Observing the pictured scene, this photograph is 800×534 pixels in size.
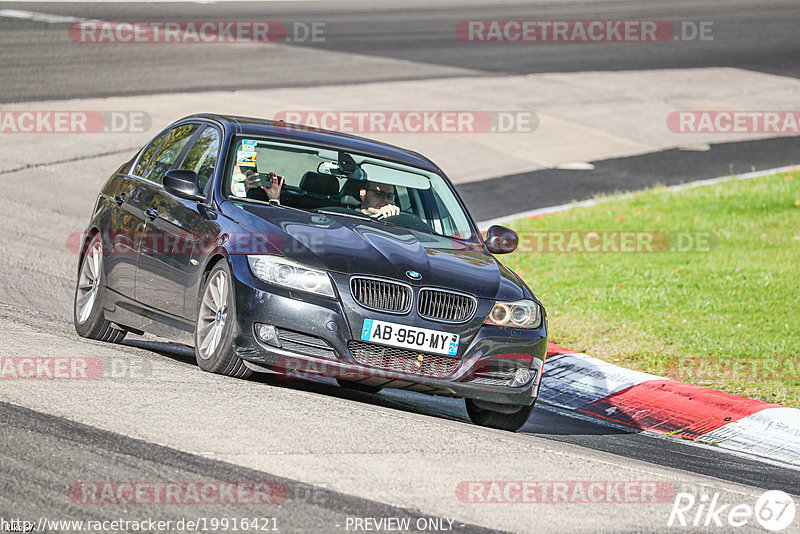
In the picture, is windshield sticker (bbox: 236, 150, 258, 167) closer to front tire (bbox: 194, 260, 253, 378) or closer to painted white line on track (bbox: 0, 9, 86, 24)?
Result: front tire (bbox: 194, 260, 253, 378)

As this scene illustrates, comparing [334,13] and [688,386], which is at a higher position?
[334,13]

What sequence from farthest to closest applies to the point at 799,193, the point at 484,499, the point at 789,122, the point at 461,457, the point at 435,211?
the point at 789,122 < the point at 799,193 < the point at 435,211 < the point at 461,457 < the point at 484,499

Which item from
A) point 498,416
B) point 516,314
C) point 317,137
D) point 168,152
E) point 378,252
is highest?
point 317,137

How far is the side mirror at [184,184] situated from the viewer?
7938mm

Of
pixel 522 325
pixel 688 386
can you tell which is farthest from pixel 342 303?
pixel 688 386

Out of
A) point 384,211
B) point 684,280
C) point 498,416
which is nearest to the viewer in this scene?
point 498,416

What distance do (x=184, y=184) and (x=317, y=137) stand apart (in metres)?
1.21

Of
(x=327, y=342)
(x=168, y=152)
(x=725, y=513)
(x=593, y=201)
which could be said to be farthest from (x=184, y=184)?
(x=593, y=201)

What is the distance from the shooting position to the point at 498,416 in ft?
26.0

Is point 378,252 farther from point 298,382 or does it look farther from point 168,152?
point 168,152

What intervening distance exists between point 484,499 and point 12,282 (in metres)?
6.82

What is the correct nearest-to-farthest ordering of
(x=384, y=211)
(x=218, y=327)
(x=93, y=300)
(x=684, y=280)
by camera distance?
(x=218, y=327)
(x=384, y=211)
(x=93, y=300)
(x=684, y=280)

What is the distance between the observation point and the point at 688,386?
31.0 ft

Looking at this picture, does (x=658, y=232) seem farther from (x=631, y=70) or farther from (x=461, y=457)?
(x=631, y=70)
